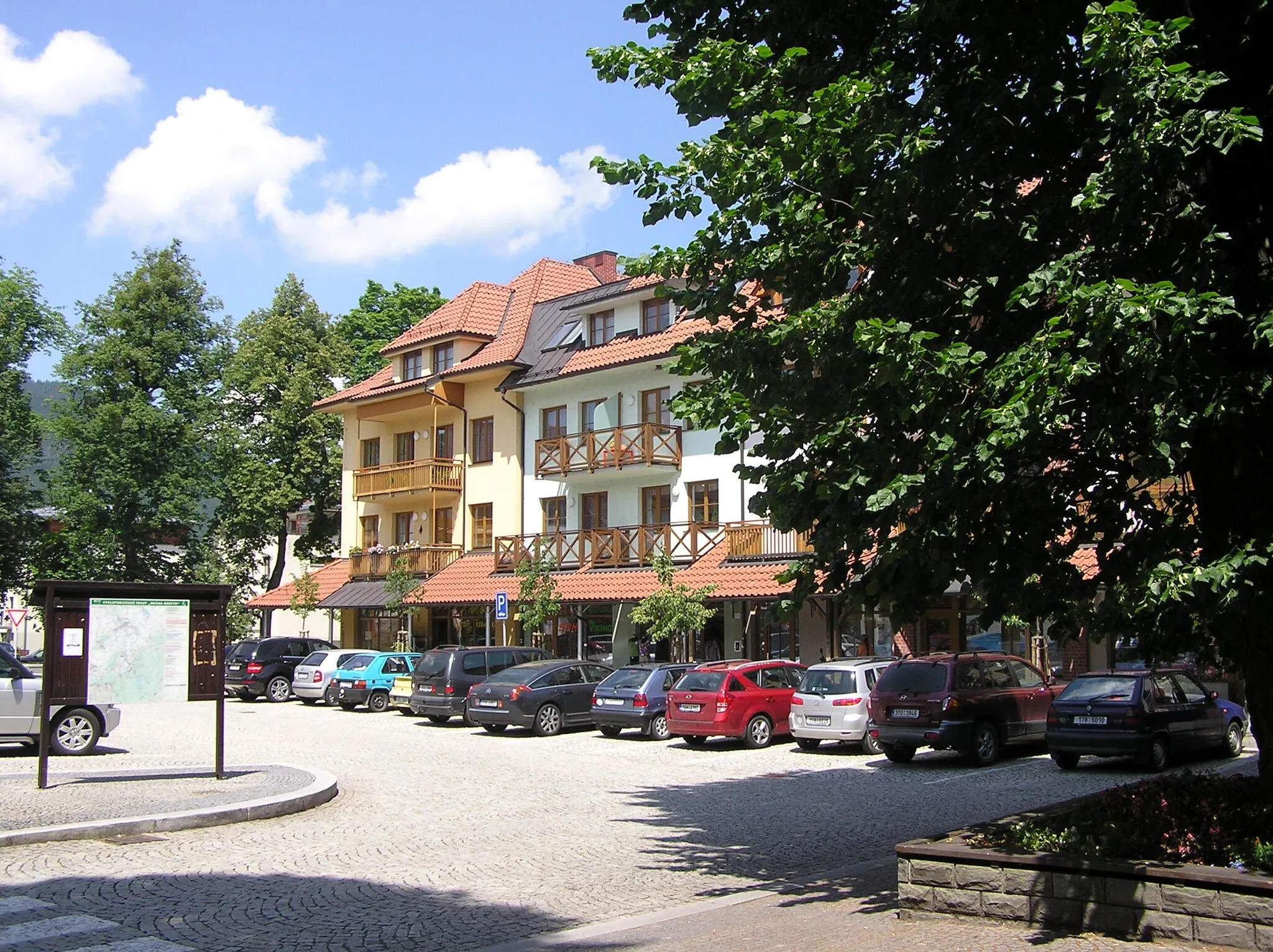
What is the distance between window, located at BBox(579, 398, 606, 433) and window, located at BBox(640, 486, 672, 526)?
2.76 m

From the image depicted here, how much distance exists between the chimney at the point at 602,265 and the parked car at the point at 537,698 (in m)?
25.4

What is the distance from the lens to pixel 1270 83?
338 inches

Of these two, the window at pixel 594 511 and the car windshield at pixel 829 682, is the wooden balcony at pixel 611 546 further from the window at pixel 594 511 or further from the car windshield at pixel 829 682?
the car windshield at pixel 829 682

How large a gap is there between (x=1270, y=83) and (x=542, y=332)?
1383 inches

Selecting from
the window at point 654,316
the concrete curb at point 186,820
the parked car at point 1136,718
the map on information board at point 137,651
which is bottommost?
the concrete curb at point 186,820

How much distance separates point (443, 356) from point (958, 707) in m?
30.0

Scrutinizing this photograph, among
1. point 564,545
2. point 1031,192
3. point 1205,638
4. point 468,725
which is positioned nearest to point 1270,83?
point 1031,192

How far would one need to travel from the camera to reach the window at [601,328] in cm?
3928

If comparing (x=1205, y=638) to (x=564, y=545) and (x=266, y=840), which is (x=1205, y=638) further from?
(x=564, y=545)

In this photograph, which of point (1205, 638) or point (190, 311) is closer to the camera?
point (1205, 638)

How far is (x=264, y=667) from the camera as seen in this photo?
36438 millimetres

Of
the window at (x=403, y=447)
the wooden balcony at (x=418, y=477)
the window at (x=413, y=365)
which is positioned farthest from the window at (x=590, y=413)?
the window at (x=403, y=447)

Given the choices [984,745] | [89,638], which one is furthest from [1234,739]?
[89,638]

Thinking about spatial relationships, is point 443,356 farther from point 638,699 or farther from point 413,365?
point 638,699
